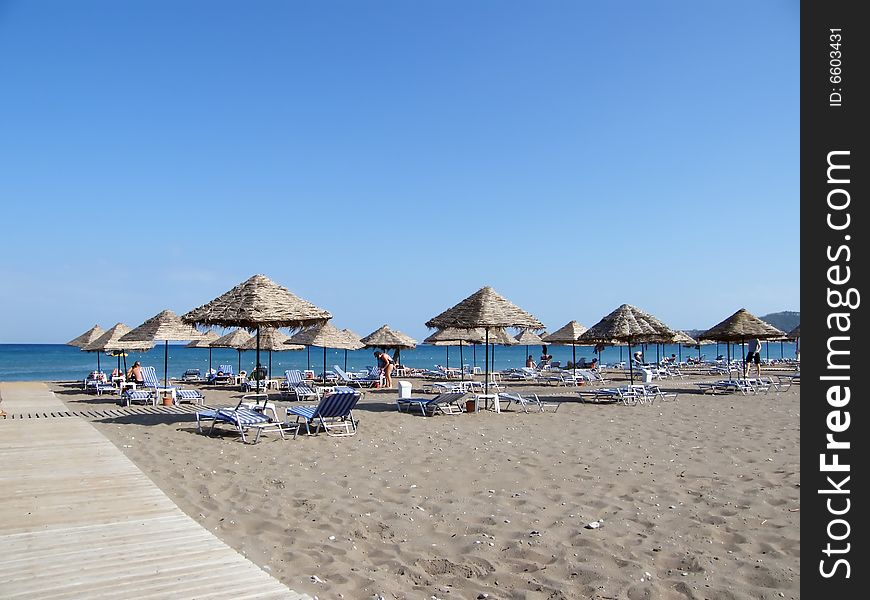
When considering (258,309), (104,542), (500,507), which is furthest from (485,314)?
(104,542)

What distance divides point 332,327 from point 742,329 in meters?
12.9

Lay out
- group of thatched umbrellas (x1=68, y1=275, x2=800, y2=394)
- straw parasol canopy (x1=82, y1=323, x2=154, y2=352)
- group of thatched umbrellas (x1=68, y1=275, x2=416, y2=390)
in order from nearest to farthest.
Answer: group of thatched umbrellas (x1=68, y1=275, x2=416, y2=390), group of thatched umbrellas (x1=68, y1=275, x2=800, y2=394), straw parasol canopy (x1=82, y1=323, x2=154, y2=352)

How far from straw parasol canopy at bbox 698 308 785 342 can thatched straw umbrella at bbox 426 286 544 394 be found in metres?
8.35

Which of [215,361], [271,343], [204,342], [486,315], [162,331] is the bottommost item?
[215,361]

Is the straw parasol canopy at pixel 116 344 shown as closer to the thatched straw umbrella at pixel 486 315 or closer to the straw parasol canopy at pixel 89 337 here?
the straw parasol canopy at pixel 89 337

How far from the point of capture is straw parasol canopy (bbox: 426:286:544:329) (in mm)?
13555

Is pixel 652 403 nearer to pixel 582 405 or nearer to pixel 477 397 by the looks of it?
pixel 582 405

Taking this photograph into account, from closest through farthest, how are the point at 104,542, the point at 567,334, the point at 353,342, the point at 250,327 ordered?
the point at 104,542 → the point at 250,327 → the point at 353,342 → the point at 567,334

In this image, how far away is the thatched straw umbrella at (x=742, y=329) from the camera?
19.0 metres

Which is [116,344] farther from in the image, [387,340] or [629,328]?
[629,328]

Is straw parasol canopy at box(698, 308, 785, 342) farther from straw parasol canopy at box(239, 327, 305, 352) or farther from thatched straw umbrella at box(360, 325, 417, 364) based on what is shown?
straw parasol canopy at box(239, 327, 305, 352)

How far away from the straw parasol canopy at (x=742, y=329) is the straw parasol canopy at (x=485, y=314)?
835 centimetres

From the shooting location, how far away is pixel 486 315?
44.7 feet

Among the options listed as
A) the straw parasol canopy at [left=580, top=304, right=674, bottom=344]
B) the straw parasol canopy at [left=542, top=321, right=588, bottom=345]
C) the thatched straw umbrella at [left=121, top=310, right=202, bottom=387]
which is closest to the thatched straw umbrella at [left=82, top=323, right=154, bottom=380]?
the thatched straw umbrella at [left=121, top=310, right=202, bottom=387]
